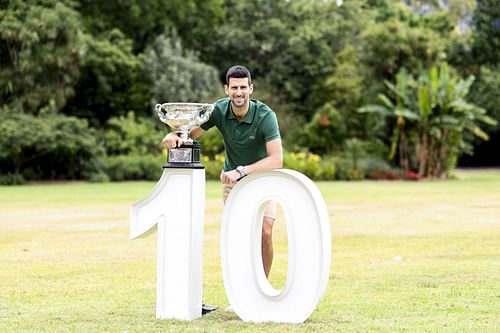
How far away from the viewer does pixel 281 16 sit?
45094 mm

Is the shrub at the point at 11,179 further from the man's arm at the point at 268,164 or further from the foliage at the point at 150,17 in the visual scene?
the man's arm at the point at 268,164

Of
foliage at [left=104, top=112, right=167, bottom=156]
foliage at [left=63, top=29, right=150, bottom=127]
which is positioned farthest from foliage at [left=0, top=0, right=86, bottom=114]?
foliage at [left=104, top=112, right=167, bottom=156]

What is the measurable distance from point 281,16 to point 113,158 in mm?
13487

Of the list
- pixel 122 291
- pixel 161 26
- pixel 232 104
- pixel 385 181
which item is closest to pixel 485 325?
pixel 232 104

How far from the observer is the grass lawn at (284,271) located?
24.0 ft

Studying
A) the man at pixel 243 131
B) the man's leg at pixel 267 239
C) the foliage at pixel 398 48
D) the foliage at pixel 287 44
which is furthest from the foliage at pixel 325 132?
the man at pixel 243 131

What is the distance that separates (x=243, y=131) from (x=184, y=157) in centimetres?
54

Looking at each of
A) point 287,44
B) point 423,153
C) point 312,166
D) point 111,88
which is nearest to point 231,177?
point 312,166

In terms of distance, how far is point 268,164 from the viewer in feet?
25.2

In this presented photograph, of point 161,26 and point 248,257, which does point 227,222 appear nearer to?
point 248,257

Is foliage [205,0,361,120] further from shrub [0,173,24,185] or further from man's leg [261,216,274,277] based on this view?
man's leg [261,216,274,277]

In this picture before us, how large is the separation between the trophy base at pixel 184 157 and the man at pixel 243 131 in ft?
0.17

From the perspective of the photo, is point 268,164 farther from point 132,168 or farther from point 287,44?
point 287,44

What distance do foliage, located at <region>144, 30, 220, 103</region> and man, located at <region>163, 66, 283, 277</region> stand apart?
3158 centimetres
